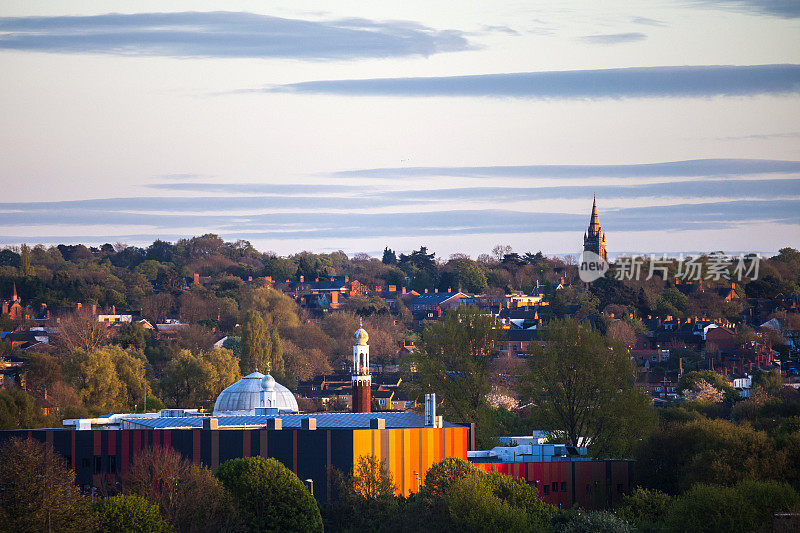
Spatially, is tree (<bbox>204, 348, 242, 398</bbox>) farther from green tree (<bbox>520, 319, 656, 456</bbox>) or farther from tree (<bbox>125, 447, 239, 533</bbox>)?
tree (<bbox>125, 447, 239, 533</bbox>)

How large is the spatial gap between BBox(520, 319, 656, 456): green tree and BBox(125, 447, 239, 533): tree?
23652 mm

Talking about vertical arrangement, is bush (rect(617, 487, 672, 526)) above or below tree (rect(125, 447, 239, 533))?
below

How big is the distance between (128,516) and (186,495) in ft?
15.6

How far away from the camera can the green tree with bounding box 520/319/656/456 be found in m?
76.2

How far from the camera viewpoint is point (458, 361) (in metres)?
82.9

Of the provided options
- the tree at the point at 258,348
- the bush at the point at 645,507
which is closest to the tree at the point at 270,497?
the bush at the point at 645,507

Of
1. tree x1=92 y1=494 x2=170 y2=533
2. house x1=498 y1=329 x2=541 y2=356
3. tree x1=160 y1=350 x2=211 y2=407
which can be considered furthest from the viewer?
house x1=498 y1=329 x2=541 y2=356

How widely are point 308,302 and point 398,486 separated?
12380 cm

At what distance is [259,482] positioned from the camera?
56562mm

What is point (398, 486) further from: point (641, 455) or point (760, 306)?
point (760, 306)

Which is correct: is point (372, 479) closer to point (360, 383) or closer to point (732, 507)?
point (732, 507)

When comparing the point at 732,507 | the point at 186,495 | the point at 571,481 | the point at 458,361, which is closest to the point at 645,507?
the point at 571,481

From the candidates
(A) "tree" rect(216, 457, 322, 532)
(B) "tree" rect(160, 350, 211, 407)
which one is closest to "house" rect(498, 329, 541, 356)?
(B) "tree" rect(160, 350, 211, 407)

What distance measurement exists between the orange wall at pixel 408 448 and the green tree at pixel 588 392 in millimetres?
9921
